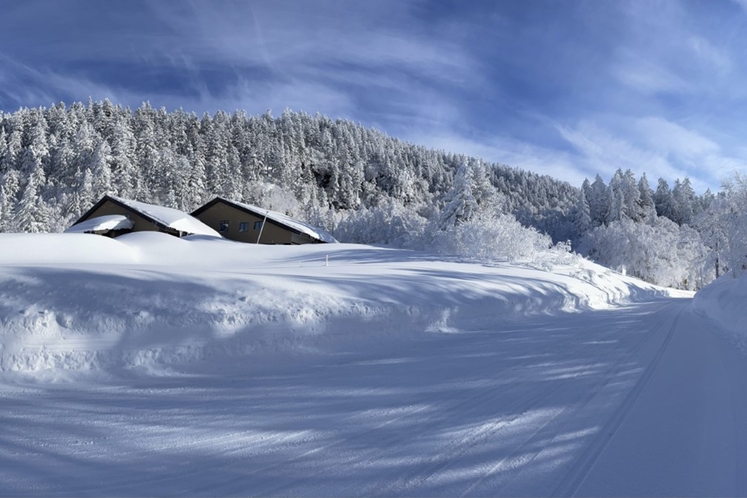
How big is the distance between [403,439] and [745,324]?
1252 centimetres

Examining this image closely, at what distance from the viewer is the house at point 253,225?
140 feet

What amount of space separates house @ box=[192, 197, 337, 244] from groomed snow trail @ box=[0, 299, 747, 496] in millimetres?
36596

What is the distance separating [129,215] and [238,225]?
410 inches

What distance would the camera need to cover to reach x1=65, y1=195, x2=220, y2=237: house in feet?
120

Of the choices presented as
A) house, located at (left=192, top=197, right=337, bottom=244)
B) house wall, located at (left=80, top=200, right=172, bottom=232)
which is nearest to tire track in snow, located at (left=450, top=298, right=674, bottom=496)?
house, located at (left=192, top=197, right=337, bottom=244)

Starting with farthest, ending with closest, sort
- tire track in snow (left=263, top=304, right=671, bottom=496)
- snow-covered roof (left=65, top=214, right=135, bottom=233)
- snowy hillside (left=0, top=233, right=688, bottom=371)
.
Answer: snow-covered roof (left=65, top=214, right=135, bottom=233), snowy hillside (left=0, top=233, right=688, bottom=371), tire track in snow (left=263, top=304, right=671, bottom=496)

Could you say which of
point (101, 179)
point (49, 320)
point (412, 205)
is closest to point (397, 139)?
point (412, 205)

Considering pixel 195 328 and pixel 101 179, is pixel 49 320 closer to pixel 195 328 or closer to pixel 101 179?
pixel 195 328

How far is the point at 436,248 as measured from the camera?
45.0 meters

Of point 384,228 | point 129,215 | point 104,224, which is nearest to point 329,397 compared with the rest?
point 104,224

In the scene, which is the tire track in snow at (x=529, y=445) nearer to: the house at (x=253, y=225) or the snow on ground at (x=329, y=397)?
the snow on ground at (x=329, y=397)

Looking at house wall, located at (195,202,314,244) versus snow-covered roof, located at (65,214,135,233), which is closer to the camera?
snow-covered roof, located at (65,214,135,233)

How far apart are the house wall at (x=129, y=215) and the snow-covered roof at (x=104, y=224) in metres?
0.55

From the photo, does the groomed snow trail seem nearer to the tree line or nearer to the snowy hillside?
the snowy hillside
